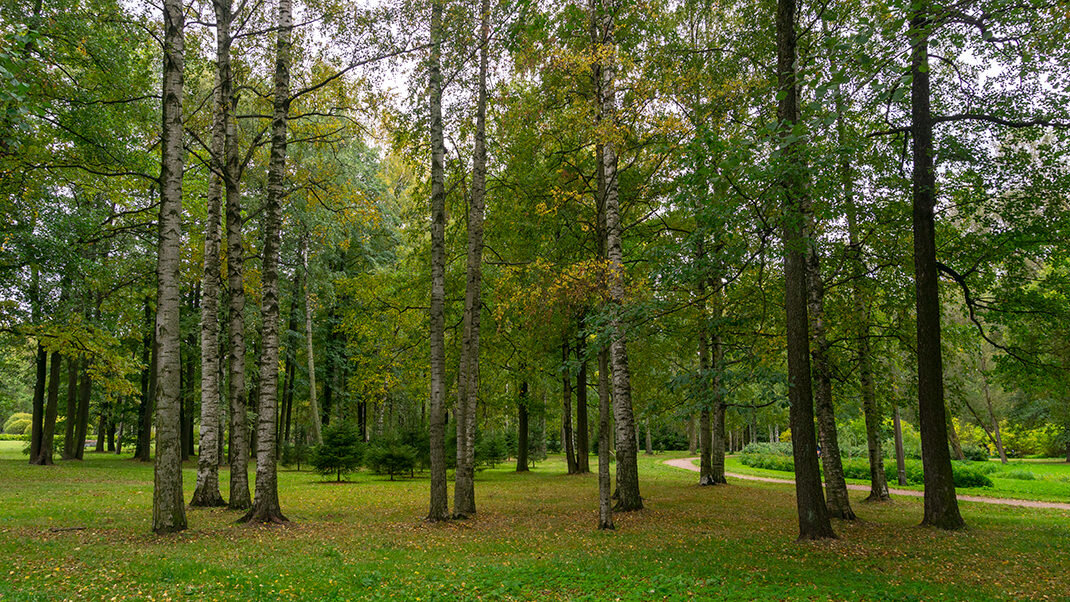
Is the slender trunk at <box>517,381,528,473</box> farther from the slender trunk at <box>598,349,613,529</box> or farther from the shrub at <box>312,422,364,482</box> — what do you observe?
the slender trunk at <box>598,349,613,529</box>

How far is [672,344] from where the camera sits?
1917cm

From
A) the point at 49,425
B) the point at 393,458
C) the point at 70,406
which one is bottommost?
the point at 393,458

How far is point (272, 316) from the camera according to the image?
1047 cm

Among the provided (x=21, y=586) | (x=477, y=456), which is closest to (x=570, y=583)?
(x=21, y=586)

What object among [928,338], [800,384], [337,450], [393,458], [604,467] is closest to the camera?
[800,384]

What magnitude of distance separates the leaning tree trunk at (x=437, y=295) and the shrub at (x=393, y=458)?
1074 centimetres

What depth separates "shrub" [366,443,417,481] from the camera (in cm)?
2156

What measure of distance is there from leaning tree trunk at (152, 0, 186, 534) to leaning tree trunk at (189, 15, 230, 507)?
5.66 feet

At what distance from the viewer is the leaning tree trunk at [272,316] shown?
9.92 metres

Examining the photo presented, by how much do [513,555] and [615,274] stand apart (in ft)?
18.0

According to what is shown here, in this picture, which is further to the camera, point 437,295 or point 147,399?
point 147,399

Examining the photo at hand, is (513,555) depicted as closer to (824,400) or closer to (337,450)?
(824,400)

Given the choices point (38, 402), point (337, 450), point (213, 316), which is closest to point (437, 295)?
point (213, 316)

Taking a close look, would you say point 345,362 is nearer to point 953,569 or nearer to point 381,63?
point 381,63
